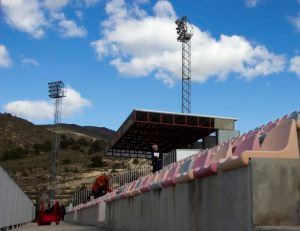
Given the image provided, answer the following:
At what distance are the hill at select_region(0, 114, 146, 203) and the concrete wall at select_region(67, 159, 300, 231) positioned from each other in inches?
2047

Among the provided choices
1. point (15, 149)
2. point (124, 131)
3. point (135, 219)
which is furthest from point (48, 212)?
point (15, 149)

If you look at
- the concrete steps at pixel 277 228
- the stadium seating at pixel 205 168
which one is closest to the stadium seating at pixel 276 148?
the stadium seating at pixel 205 168

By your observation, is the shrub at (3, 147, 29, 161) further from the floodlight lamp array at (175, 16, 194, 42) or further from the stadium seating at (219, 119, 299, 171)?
the stadium seating at (219, 119, 299, 171)

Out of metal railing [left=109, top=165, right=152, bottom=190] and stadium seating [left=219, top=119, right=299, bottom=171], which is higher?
metal railing [left=109, top=165, right=152, bottom=190]

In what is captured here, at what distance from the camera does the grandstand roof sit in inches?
1439

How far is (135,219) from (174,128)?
27.0 metres

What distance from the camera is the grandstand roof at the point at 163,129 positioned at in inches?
1439

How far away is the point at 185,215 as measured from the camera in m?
7.67

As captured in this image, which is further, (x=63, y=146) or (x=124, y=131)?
(x=63, y=146)

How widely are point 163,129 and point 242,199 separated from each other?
1381 inches

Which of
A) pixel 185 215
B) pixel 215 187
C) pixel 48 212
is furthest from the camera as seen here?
pixel 48 212

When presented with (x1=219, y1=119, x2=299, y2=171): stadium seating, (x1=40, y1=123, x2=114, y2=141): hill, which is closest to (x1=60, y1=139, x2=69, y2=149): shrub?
(x1=40, y1=123, x2=114, y2=141): hill

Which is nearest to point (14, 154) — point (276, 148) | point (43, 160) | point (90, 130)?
point (43, 160)

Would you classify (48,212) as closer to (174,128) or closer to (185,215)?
(174,128)
